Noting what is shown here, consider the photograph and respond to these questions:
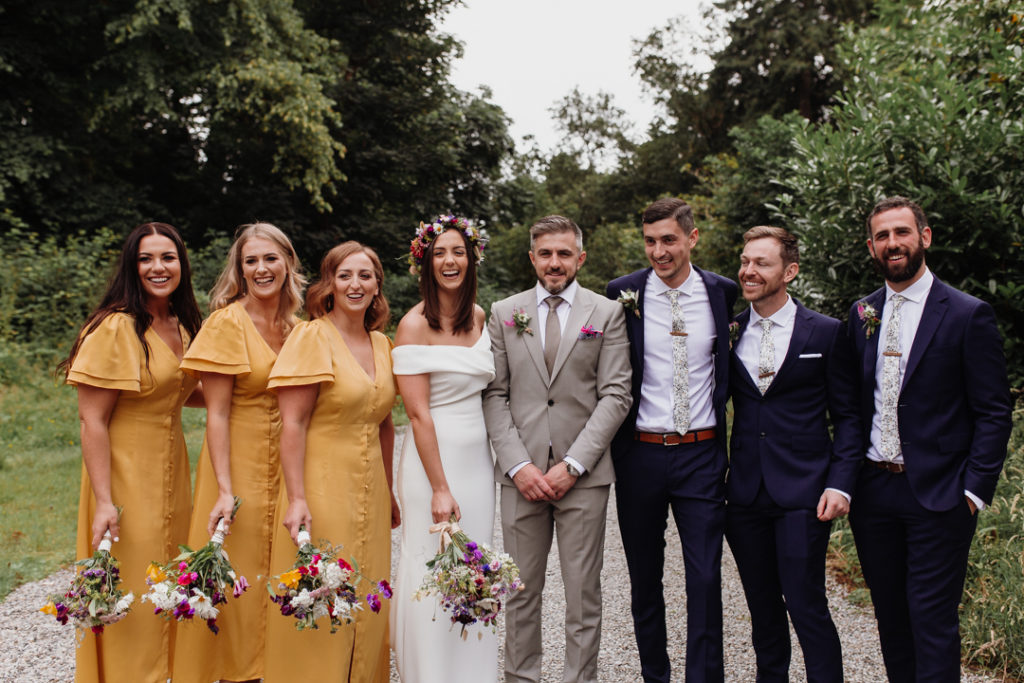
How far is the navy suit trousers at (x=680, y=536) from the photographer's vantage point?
151 inches

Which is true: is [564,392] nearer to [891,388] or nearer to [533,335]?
[533,335]

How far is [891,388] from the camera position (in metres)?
3.63

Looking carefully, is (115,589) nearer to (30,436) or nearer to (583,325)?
(583,325)

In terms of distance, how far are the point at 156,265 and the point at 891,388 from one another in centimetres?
353

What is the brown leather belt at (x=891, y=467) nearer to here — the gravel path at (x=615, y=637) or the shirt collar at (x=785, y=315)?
the shirt collar at (x=785, y=315)

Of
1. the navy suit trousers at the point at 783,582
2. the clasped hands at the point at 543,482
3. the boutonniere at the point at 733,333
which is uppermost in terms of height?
the boutonniere at the point at 733,333

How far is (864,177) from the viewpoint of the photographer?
6727mm

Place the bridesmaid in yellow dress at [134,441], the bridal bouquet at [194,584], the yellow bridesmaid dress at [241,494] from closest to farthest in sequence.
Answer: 1. the bridal bouquet at [194,584]
2. the bridesmaid in yellow dress at [134,441]
3. the yellow bridesmaid dress at [241,494]

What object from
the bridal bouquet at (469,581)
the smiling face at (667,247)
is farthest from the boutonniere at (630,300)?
the bridal bouquet at (469,581)

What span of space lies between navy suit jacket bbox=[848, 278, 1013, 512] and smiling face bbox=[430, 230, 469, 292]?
7.15 ft

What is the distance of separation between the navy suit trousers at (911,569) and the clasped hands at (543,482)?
142 cm

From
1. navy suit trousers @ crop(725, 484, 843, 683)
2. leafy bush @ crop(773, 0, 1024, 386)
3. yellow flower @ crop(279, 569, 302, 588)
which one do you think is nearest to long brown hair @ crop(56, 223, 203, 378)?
yellow flower @ crop(279, 569, 302, 588)

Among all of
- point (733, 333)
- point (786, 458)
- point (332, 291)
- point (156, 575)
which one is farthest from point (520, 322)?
point (156, 575)

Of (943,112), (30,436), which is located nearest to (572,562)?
(943,112)
